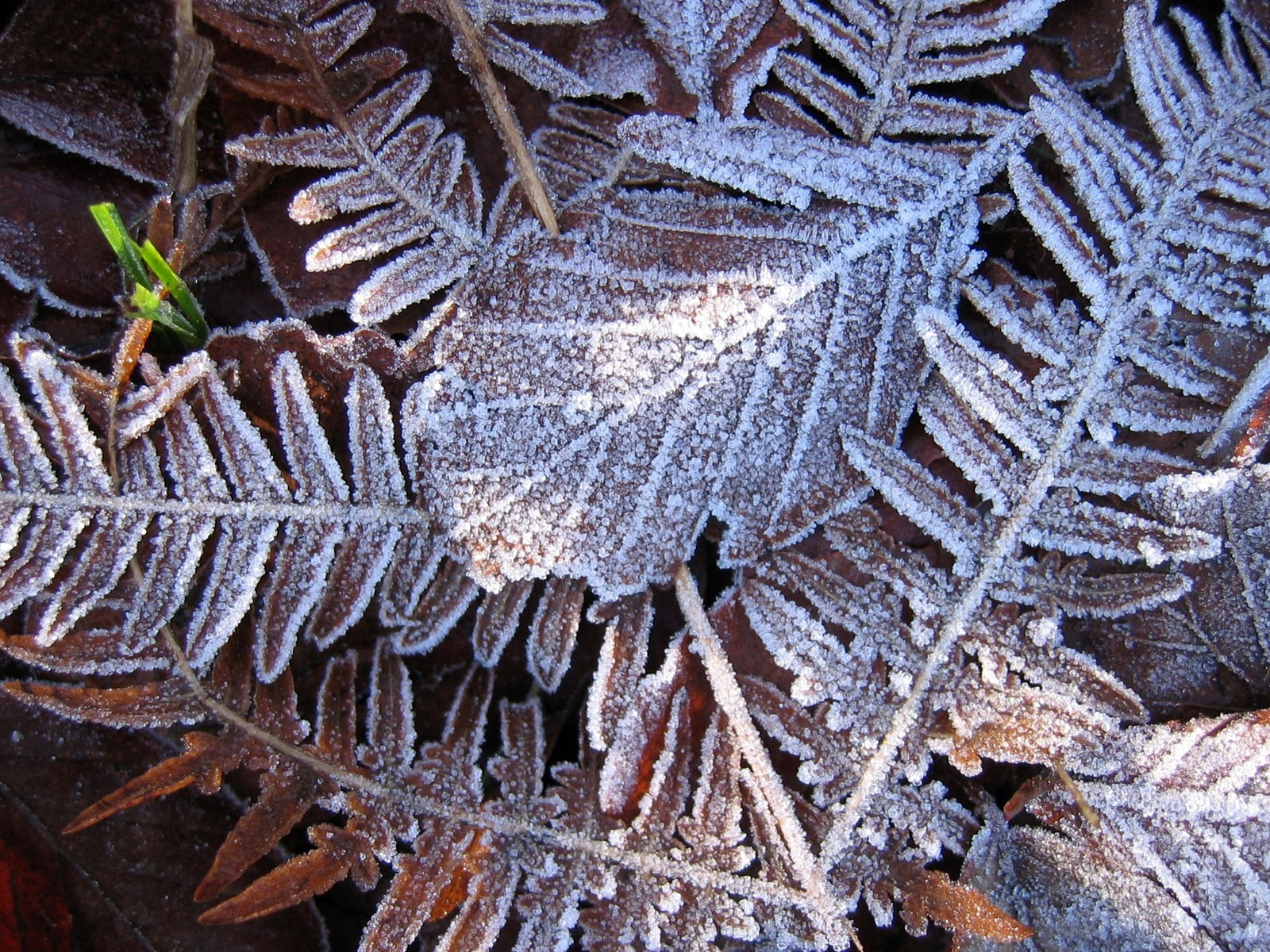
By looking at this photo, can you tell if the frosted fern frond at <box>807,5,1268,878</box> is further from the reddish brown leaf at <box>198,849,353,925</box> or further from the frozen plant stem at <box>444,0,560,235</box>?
the reddish brown leaf at <box>198,849,353,925</box>

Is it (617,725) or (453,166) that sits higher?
(453,166)

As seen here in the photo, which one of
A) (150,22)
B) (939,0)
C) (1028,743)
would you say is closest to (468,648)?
(1028,743)

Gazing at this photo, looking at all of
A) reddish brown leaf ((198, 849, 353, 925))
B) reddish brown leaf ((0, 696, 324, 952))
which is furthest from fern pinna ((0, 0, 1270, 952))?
reddish brown leaf ((0, 696, 324, 952))

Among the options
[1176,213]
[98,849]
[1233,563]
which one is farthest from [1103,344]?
[98,849]

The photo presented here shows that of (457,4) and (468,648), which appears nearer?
(457,4)

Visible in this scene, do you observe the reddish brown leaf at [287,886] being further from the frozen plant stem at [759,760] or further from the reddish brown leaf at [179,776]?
the frozen plant stem at [759,760]

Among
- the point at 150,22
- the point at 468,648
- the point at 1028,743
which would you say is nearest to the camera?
the point at 1028,743

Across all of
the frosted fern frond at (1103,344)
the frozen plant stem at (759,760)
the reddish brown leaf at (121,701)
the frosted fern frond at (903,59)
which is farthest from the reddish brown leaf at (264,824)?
the frosted fern frond at (903,59)

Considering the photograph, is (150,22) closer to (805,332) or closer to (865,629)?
(805,332)
